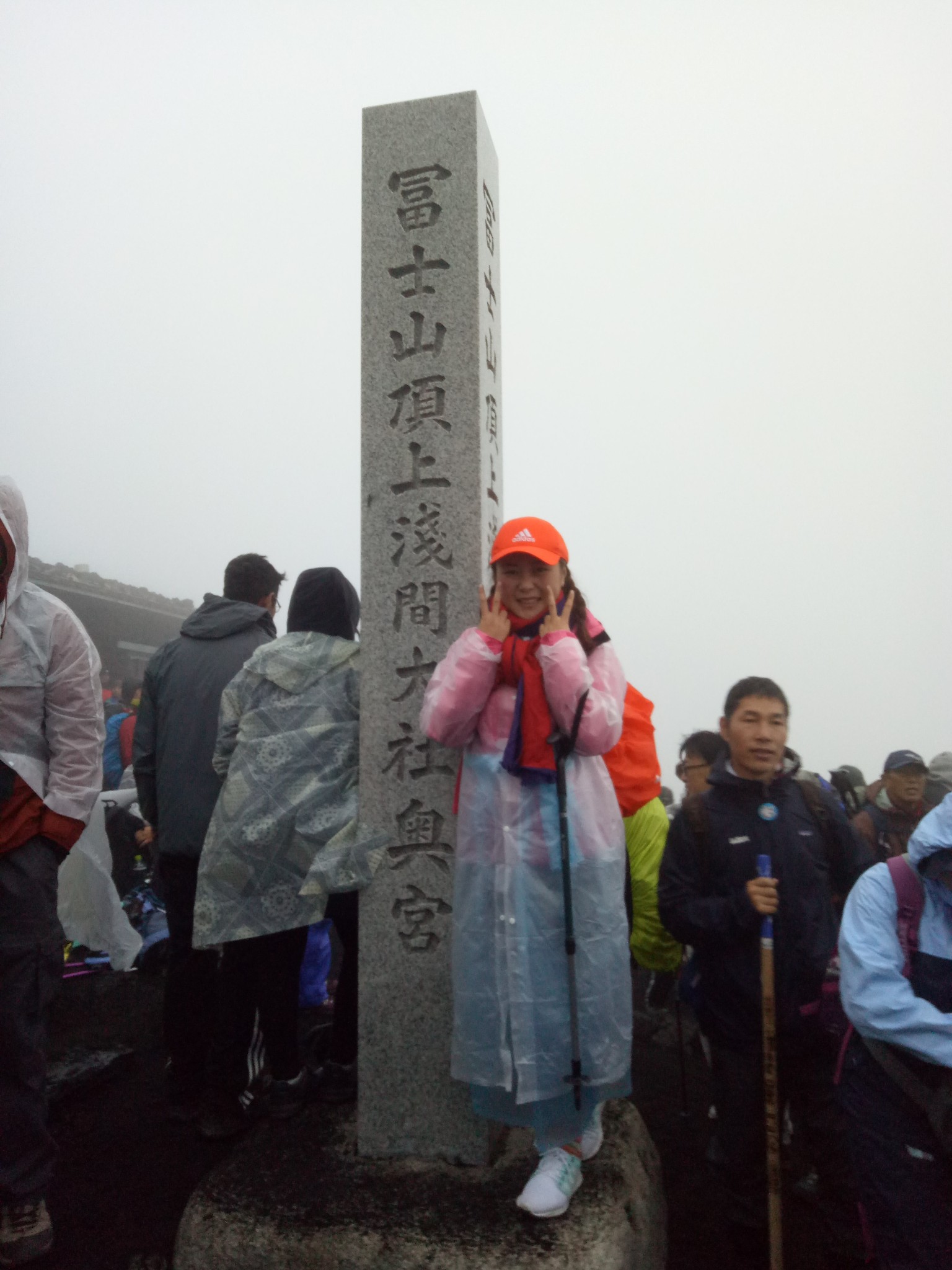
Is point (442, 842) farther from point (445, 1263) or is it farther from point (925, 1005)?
point (925, 1005)

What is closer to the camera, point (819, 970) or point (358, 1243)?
point (358, 1243)

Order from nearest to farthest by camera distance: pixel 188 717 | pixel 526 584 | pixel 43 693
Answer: pixel 526 584
pixel 43 693
pixel 188 717

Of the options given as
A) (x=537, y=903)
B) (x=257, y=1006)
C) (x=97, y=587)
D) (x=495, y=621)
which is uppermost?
(x=97, y=587)

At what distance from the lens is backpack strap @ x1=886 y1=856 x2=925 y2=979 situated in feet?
7.13

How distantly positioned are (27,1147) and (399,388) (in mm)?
2704

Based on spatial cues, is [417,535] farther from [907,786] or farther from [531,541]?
[907,786]

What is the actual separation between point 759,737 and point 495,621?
93 centimetres

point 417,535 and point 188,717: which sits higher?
point 417,535

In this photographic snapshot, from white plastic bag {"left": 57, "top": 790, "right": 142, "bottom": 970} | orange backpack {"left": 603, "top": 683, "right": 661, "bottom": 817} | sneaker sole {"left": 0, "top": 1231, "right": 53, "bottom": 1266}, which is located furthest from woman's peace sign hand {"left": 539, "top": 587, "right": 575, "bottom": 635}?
sneaker sole {"left": 0, "top": 1231, "right": 53, "bottom": 1266}

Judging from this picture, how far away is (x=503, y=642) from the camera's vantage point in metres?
2.60

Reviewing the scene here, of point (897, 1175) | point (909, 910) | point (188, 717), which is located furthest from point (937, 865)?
point (188, 717)

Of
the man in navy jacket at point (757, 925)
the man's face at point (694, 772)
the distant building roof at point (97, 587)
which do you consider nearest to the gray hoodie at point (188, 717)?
the man in navy jacket at point (757, 925)

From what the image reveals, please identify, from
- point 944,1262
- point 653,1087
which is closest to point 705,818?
point 944,1262

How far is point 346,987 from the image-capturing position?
3367 millimetres
